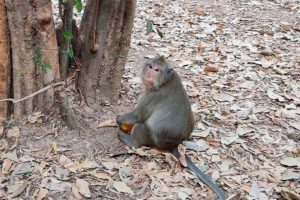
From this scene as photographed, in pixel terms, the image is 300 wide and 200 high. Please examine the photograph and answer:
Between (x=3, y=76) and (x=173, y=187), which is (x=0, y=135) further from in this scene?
(x=173, y=187)

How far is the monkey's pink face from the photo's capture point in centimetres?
404

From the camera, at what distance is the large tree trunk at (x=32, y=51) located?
3469 mm

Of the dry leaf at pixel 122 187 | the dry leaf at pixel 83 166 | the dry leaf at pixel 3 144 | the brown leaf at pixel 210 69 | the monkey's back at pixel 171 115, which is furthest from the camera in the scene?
the brown leaf at pixel 210 69

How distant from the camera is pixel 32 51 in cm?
363

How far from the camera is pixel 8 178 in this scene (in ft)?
11.3

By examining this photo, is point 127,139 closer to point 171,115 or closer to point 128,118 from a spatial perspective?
point 128,118

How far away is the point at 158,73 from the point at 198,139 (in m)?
0.78

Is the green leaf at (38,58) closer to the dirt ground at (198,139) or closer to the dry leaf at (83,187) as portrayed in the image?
the dirt ground at (198,139)

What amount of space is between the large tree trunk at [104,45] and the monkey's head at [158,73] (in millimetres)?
387

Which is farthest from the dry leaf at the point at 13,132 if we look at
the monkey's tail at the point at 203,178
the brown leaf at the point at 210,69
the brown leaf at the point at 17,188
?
the brown leaf at the point at 210,69

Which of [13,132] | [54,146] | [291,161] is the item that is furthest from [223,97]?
[13,132]

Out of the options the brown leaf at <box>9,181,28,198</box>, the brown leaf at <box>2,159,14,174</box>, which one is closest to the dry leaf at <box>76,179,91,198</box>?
the brown leaf at <box>9,181,28,198</box>

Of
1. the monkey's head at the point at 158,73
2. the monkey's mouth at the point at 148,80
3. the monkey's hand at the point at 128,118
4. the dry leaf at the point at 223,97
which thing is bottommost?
the dry leaf at the point at 223,97

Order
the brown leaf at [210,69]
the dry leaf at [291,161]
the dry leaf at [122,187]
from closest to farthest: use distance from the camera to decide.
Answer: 1. the dry leaf at [122,187]
2. the dry leaf at [291,161]
3. the brown leaf at [210,69]
